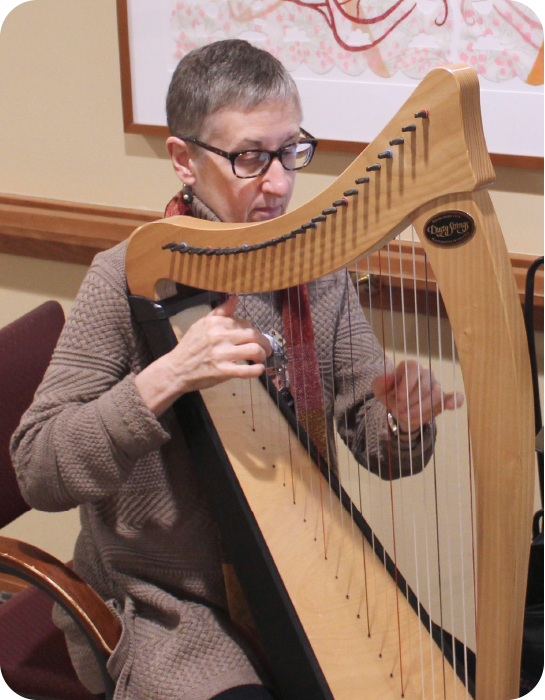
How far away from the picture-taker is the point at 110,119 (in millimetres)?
1910

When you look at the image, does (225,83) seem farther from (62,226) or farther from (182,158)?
(62,226)

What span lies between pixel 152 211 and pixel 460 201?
4.36ft

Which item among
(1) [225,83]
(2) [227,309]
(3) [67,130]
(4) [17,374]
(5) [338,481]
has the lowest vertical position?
(5) [338,481]

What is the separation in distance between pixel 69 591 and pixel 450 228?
78 cm

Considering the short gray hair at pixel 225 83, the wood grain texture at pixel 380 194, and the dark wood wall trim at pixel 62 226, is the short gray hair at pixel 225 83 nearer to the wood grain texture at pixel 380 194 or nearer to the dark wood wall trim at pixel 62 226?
the wood grain texture at pixel 380 194

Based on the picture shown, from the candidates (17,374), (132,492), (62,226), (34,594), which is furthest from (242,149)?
(62,226)

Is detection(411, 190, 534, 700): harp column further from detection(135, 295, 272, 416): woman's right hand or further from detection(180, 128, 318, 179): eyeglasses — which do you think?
detection(180, 128, 318, 179): eyeglasses

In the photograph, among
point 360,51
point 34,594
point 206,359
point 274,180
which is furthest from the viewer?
point 360,51

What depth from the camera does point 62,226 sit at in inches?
77.7

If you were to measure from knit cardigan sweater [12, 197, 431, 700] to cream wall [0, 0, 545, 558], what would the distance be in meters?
0.72

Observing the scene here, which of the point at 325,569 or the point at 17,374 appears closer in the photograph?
the point at 325,569

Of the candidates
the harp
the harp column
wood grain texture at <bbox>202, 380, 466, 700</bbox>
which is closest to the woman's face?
the harp

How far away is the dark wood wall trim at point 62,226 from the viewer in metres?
1.90

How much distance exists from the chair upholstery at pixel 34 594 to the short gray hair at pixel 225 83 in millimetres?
526
